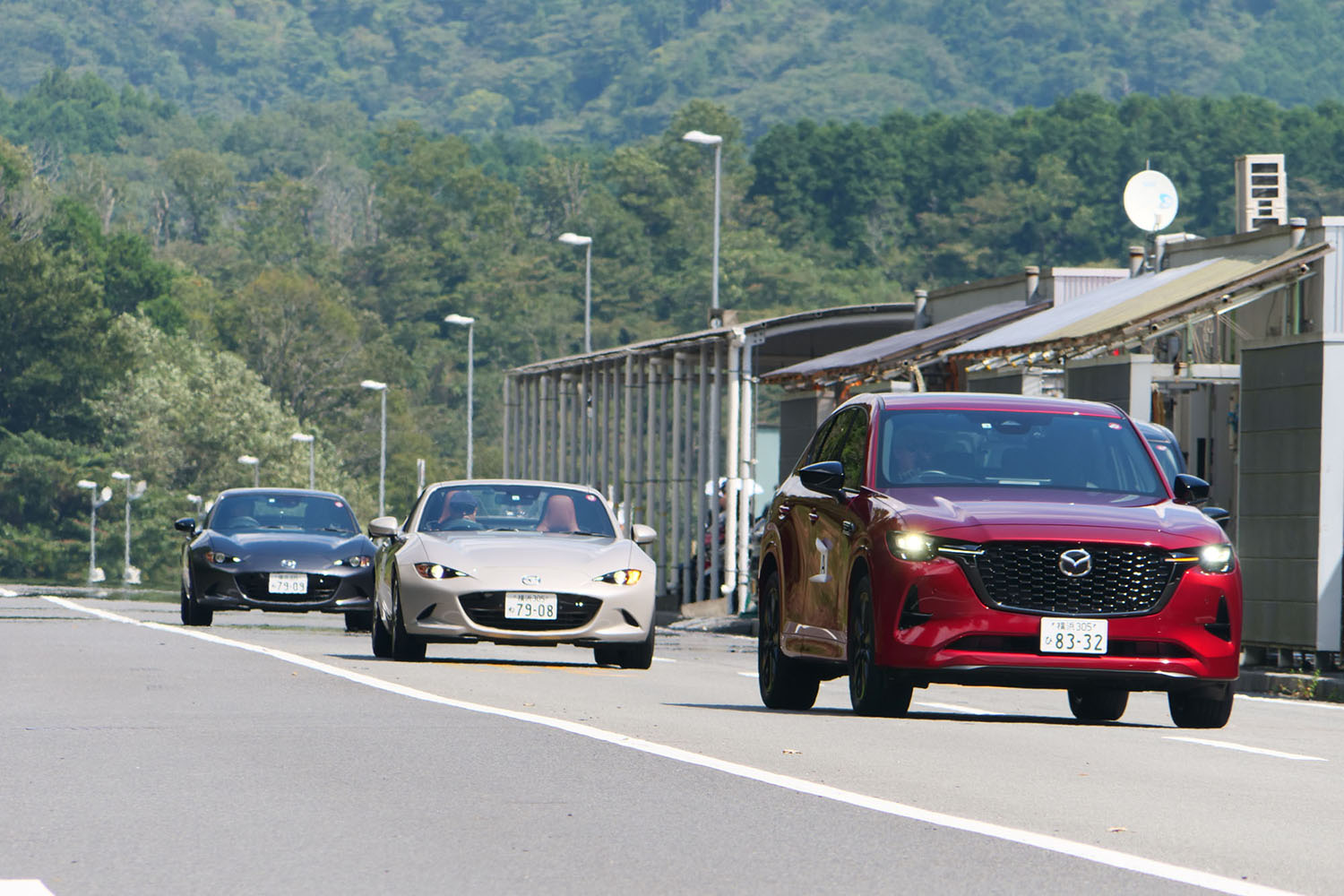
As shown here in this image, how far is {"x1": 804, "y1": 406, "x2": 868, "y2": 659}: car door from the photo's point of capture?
13383mm

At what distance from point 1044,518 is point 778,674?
2309 mm

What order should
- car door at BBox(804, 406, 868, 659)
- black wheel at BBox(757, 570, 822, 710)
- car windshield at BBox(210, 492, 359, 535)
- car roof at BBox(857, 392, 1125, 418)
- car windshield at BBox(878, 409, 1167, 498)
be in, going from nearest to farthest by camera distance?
car door at BBox(804, 406, 868, 659) < car windshield at BBox(878, 409, 1167, 498) < car roof at BBox(857, 392, 1125, 418) < black wheel at BBox(757, 570, 822, 710) < car windshield at BBox(210, 492, 359, 535)

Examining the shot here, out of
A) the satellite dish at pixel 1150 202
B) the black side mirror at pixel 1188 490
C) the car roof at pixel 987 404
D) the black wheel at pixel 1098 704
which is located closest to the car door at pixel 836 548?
the car roof at pixel 987 404

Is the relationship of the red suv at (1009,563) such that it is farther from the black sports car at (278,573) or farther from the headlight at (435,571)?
the black sports car at (278,573)

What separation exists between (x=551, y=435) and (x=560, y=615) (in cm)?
3215

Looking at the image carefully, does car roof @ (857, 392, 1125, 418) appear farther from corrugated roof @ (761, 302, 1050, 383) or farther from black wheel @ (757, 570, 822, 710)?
corrugated roof @ (761, 302, 1050, 383)

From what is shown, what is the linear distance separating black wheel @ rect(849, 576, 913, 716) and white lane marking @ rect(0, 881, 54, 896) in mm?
6106

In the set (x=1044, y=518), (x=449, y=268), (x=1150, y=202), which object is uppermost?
(x=449, y=268)

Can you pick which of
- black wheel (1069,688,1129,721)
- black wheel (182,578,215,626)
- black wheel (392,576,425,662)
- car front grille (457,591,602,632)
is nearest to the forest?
black wheel (182,578,215,626)

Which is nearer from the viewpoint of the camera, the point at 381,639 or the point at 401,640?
the point at 401,640

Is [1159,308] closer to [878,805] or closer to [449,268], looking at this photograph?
[878,805]

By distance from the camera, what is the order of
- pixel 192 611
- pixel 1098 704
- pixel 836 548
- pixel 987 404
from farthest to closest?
pixel 192 611
pixel 1098 704
pixel 987 404
pixel 836 548

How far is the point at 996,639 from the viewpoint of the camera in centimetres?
1259

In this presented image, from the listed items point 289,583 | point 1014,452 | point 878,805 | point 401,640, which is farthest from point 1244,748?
point 289,583
